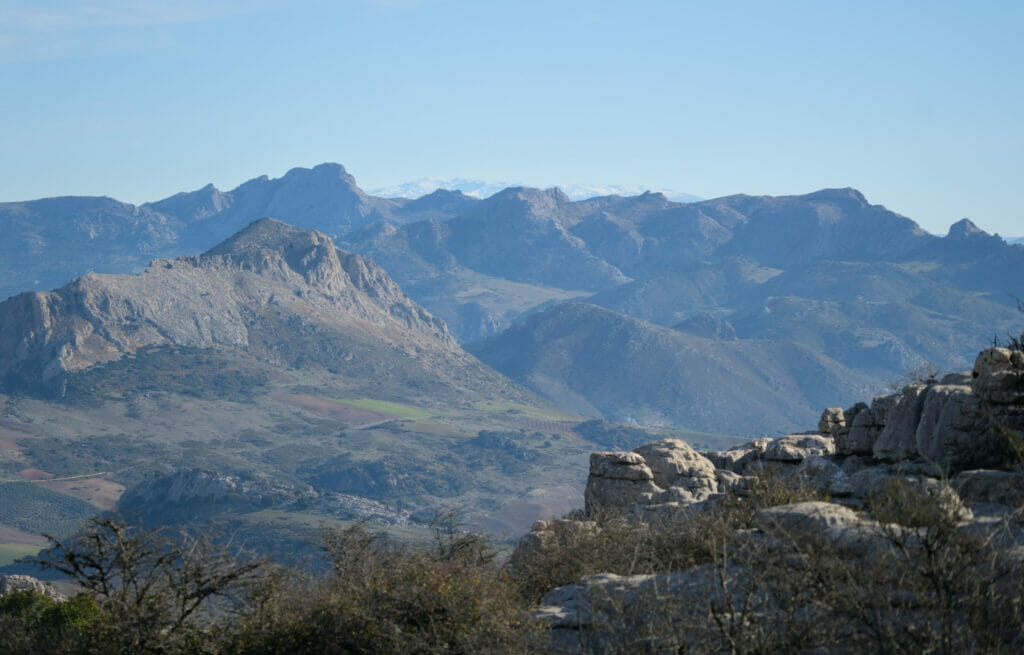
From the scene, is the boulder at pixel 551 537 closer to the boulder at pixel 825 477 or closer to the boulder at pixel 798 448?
the boulder at pixel 825 477

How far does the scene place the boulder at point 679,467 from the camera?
60.5 m

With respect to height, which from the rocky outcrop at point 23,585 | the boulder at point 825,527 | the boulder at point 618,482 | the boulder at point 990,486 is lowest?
the rocky outcrop at point 23,585

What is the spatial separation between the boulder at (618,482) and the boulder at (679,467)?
86cm

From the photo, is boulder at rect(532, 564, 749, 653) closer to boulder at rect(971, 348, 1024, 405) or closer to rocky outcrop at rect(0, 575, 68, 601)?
boulder at rect(971, 348, 1024, 405)

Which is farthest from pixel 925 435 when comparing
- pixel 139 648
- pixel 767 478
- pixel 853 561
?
pixel 139 648

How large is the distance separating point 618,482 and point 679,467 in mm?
3664

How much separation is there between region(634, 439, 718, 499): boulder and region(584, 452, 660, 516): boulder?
2.84ft

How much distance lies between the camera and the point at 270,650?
3638 cm

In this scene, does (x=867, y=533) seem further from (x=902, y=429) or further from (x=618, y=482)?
(x=618, y=482)

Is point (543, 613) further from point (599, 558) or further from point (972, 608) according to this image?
point (972, 608)

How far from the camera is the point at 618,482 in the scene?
205 ft

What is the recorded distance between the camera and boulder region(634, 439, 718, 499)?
6050cm

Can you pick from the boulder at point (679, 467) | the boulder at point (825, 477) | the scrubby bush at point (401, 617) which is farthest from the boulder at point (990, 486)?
the boulder at point (679, 467)

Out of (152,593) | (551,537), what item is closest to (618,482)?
(551,537)
